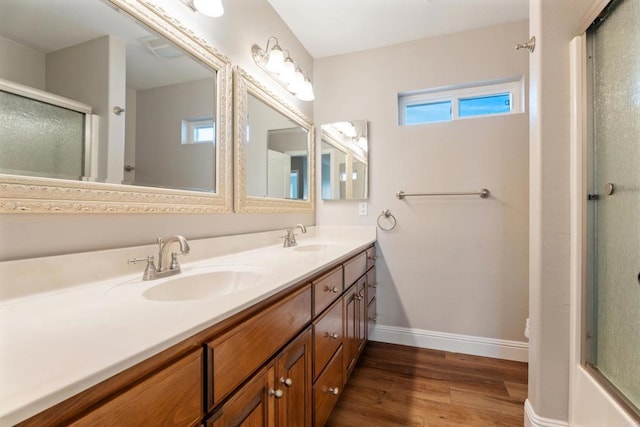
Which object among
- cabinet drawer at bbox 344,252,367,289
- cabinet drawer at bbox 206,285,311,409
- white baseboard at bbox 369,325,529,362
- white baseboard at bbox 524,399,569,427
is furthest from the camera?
white baseboard at bbox 369,325,529,362

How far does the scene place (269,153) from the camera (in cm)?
186

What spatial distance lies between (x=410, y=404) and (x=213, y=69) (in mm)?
1957

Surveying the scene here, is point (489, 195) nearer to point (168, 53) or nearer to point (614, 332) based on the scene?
point (614, 332)

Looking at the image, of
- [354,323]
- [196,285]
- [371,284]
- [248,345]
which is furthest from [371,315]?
[248,345]

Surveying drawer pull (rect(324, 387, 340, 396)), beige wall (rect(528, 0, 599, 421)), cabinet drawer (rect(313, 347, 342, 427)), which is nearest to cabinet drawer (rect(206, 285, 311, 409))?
cabinet drawer (rect(313, 347, 342, 427))

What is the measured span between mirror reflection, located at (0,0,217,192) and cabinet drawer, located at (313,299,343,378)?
797mm

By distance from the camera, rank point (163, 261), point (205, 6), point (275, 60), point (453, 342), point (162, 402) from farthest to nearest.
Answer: point (453, 342) → point (275, 60) → point (205, 6) → point (163, 261) → point (162, 402)

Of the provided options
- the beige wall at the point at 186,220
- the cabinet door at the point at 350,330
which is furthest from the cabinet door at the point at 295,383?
the beige wall at the point at 186,220

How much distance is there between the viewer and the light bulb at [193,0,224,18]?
3.97ft

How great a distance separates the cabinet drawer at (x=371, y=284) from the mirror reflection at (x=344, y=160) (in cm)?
59

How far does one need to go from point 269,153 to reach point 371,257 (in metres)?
1.04

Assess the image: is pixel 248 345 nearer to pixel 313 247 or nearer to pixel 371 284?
pixel 313 247

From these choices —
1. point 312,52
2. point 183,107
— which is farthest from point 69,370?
point 312,52

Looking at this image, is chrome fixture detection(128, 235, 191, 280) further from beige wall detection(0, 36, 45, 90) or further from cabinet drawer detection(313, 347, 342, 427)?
cabinet drawer detection(313, 347, 342, 427)
